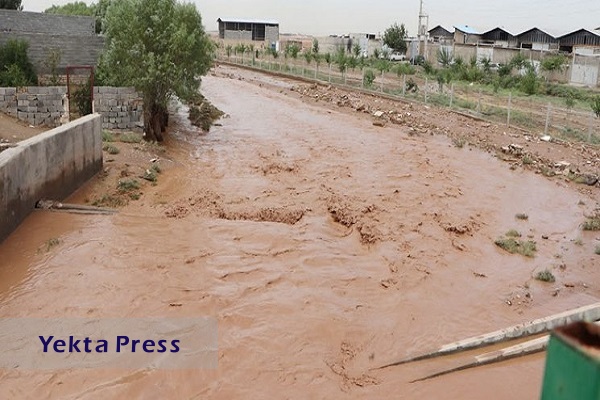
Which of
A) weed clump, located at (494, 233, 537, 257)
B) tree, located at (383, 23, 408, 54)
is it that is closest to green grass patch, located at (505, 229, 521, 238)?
weed clump, located at (494, 233, 537, 257)

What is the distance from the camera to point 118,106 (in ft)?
51.0

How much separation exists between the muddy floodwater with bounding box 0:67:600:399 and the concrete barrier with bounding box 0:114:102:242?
33 cm

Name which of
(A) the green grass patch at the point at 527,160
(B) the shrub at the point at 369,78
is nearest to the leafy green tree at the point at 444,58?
(B) the shrub at the point at 369,78

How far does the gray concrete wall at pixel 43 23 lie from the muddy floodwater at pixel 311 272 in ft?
36.9


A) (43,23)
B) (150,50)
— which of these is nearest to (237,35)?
(43,23)

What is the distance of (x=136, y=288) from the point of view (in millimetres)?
7707

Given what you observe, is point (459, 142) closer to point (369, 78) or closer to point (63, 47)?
point (63, 47)

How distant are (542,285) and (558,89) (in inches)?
1165

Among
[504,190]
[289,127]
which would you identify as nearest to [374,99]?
[289,127]

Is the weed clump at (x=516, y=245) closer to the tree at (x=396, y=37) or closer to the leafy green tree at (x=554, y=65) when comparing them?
the leafy green tree at (x=554, y=65)

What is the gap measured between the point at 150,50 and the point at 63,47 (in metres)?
3.12

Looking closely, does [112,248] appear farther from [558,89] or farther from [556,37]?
[556,37]

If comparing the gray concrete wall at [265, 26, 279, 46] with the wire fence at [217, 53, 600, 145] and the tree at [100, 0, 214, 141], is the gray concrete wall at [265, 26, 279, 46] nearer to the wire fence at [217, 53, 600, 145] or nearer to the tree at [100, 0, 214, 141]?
the wire fence at [217, 53, 600, 145]

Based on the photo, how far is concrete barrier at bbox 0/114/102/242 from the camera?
8570mm
